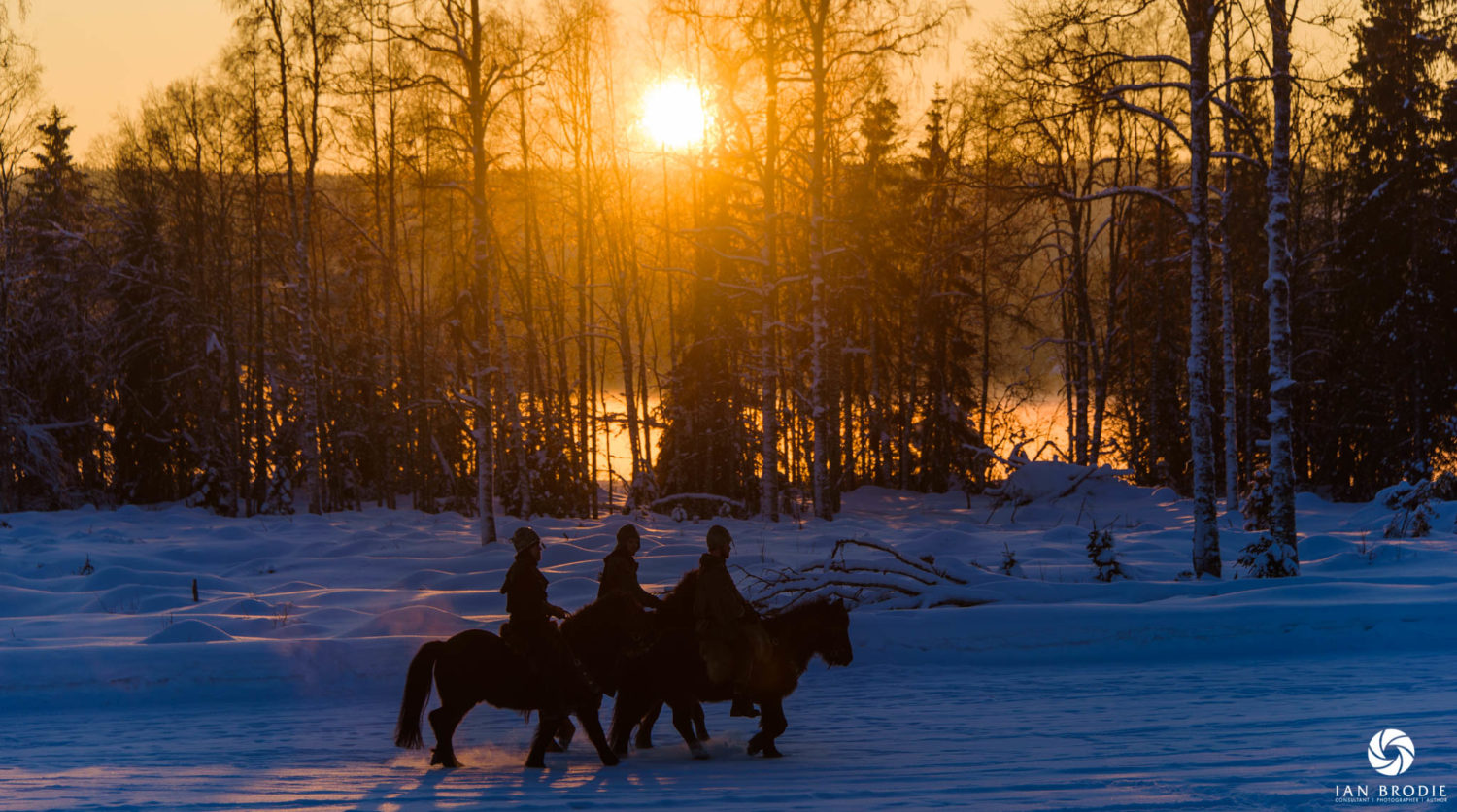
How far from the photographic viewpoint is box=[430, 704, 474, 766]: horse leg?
24.9ft

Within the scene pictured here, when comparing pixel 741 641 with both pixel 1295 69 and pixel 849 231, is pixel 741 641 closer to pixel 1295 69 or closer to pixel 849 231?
pixel 1295 69

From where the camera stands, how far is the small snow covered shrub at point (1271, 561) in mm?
13883

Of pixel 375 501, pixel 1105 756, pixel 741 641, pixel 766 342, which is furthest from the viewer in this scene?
pixel 375 501

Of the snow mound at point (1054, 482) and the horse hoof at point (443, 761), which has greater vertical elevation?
the snow mound at point (1054, 482)

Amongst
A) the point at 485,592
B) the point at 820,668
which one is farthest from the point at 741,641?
the point at 485,592

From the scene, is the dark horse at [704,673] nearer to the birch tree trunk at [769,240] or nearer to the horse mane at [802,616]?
the horse mane at [802,616]

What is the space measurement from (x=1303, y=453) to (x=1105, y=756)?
33794 mm

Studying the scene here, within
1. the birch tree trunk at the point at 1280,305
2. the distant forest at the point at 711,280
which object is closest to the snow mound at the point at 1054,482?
the distant forest at the point at 711,280

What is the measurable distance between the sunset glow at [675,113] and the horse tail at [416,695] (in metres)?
23.7

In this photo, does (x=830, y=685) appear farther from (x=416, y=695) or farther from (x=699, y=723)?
(x=416, y=695)

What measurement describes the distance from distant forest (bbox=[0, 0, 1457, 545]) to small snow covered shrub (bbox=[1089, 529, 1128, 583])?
7760 millimetres

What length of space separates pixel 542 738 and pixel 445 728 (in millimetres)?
671

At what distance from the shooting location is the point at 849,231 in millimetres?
32625

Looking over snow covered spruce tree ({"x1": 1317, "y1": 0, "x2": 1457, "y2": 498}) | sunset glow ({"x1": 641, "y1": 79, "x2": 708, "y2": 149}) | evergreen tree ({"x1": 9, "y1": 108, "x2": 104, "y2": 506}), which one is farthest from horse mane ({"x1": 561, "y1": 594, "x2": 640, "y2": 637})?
evergreen tree ({"x1": 9, "y1": 108, "x2": 104, "y2": 506})
